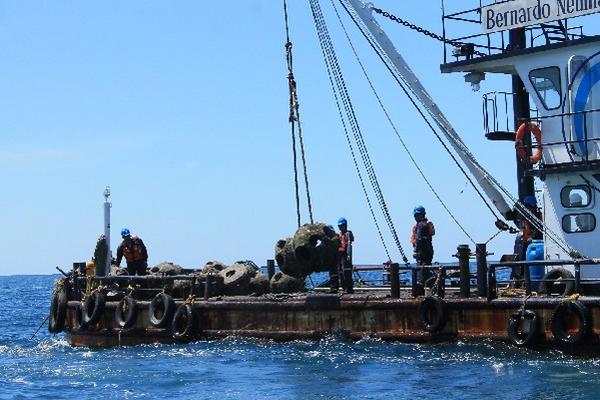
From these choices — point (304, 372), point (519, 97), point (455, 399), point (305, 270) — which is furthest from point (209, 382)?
point (519, 97)

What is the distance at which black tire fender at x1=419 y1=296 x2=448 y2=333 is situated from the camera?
2016 cm

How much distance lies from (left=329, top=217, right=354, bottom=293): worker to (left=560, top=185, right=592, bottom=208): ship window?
446 cm

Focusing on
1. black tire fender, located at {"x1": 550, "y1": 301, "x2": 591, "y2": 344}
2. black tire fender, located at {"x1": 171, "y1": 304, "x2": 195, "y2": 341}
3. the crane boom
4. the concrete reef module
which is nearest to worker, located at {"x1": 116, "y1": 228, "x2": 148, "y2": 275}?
black tire fender, located at {"x1": 171, "y1": 304, "x2": 195, "y2": 341}

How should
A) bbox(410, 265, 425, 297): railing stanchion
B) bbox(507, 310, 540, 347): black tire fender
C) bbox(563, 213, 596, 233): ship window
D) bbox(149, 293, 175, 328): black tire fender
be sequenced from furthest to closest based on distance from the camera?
bbox(149, 293, 175, 328): black tire fender < bbox(410, 265, 425, 297): railing stanchion < bbox(563, 213, 596, 233): ship window < bbox(507, 310, 540, 347): black tire fender

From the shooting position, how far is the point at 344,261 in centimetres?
2320

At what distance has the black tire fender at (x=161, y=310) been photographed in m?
23.8

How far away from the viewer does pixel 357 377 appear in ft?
60.6

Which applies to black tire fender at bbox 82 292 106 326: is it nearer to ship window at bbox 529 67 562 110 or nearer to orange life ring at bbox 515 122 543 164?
orange life ring at bbox 515 122 543 164

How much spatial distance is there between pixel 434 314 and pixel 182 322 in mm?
5905

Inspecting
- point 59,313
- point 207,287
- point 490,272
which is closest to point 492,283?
point 490,272

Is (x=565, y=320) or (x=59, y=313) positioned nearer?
(x=565, y=320)

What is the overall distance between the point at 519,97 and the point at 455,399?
9089 mm

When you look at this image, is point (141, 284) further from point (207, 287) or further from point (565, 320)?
point (565, 320)

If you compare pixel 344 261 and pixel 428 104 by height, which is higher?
pixel 428 104
